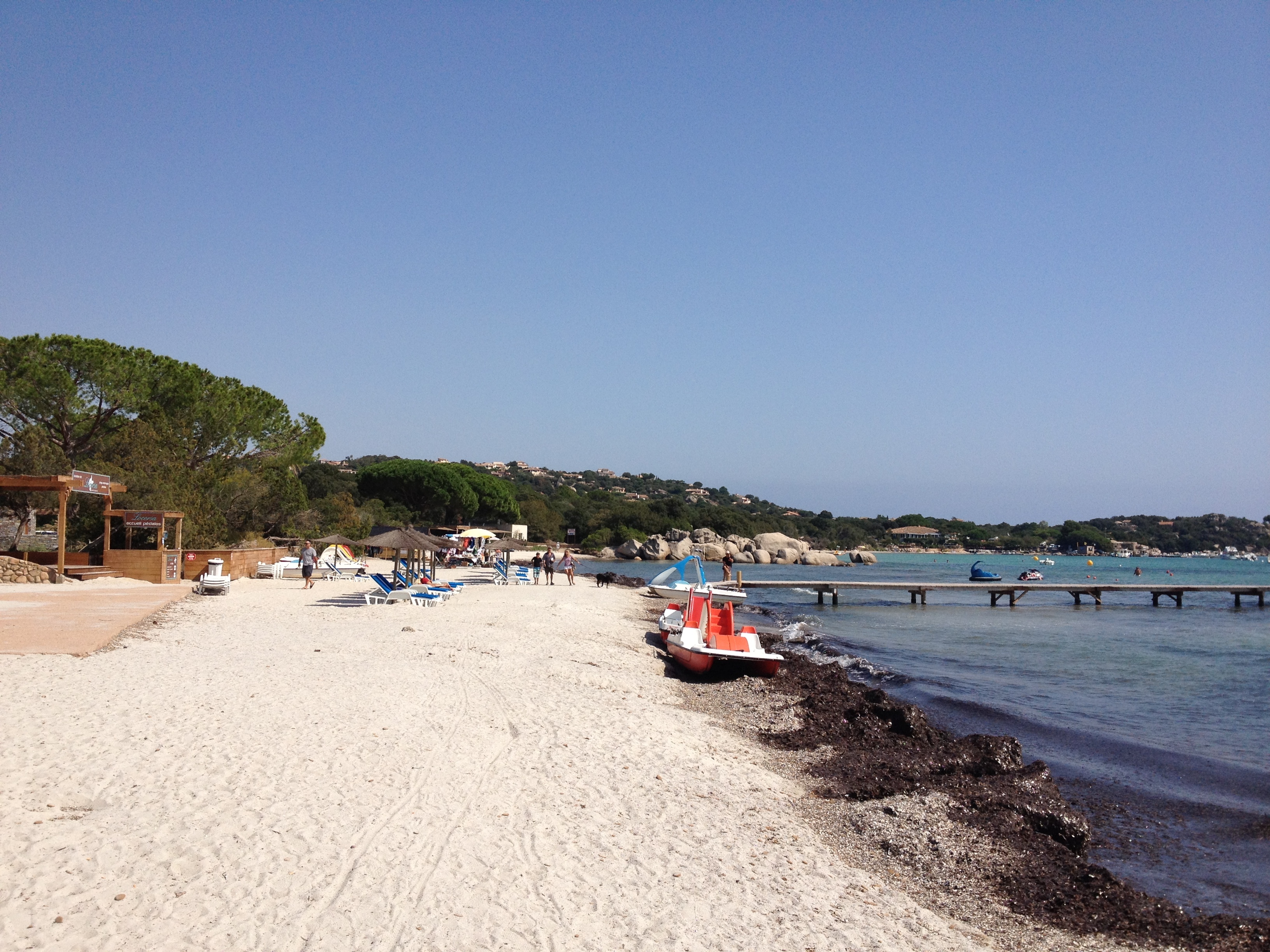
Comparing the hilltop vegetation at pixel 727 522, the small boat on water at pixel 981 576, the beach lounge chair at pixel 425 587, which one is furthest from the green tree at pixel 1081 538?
the beach lounge chair at pixel 425 587

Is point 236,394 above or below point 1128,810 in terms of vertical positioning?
above

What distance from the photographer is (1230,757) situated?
11.8 meters

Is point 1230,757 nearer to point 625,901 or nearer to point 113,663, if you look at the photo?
point 625,901

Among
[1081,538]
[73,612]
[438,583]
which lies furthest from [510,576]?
[1081,538]

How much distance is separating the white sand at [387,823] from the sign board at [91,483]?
12077 mm

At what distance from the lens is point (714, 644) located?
15.7m

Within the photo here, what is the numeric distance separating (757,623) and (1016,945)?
23.8 metres

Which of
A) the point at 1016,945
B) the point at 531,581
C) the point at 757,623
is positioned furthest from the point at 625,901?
the point at 531,581

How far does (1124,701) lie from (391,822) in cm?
1505

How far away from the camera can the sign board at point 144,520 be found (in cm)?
2323

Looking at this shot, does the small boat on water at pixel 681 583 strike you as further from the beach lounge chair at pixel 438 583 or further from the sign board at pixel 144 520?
the sign board at pixel 144 520

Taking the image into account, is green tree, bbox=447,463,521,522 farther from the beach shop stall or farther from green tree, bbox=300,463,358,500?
the beach shop stall

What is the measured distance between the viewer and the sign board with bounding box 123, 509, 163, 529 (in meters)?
23.2

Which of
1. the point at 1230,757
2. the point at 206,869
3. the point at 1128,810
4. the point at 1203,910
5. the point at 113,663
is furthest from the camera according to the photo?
the point at 1230,757
